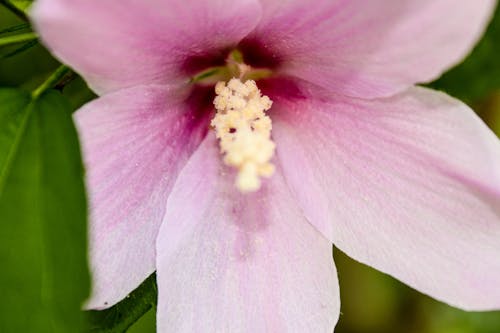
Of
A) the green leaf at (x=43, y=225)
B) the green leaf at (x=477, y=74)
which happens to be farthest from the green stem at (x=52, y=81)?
the green leaf at (x=477, y=74)

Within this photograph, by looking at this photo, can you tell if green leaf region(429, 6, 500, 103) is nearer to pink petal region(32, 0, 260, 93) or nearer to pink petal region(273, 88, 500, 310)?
pink petal region(273, 88, 500, 310)

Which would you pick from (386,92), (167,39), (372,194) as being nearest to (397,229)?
(372,194)

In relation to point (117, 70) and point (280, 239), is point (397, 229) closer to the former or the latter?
point (280, 239)

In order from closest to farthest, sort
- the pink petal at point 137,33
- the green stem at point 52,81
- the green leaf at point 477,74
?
1. the pink petal at point 137,33
2. the green stem at point 52,81
3. the green leaf at point 477,74

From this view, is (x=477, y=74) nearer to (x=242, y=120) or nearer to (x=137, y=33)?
(x=242, y=120)

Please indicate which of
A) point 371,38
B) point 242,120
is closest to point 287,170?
point 242,120

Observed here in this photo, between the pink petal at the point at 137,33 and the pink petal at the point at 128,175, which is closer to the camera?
the pink petal at the point at 137,33

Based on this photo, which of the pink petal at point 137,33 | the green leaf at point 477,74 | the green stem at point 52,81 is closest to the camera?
the pink petal at point 137,33

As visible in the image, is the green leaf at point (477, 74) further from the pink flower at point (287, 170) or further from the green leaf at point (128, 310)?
the green leaf at point (128, 310)
